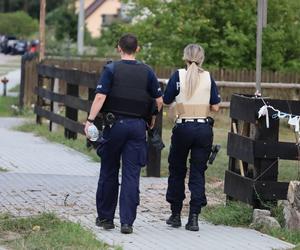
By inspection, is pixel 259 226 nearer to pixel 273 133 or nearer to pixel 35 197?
pixel 273 133

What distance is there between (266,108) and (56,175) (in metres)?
4.22

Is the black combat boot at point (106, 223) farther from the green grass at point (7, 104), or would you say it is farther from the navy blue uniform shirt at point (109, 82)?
the green grass at point (7, 104)

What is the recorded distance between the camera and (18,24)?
82500mm

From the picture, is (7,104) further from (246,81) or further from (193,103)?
(193,103)

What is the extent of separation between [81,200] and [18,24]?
74.8m

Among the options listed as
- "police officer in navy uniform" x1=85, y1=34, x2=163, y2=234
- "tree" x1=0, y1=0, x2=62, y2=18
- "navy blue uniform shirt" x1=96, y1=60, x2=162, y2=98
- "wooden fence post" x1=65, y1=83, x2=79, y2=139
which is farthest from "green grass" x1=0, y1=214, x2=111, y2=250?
"tree" x1=0, y1=0, x2=62, y2=18

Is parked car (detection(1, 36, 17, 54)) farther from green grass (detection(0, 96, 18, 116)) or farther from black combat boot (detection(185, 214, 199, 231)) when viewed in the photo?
black combat boot (detection(185, 214, 199, 231))

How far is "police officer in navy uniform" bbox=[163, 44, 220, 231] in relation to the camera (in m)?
7.98

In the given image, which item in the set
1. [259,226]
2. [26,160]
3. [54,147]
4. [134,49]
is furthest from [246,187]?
[54,147]

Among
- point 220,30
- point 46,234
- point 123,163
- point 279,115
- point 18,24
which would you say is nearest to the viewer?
point 46,234

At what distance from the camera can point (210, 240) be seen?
24.9ft

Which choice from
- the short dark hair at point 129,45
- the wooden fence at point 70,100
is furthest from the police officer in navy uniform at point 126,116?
the wooden fence at point 70,100

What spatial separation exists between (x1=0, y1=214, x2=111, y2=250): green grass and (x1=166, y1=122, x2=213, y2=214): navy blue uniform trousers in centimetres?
114

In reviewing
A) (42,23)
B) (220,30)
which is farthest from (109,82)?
(220,30)
